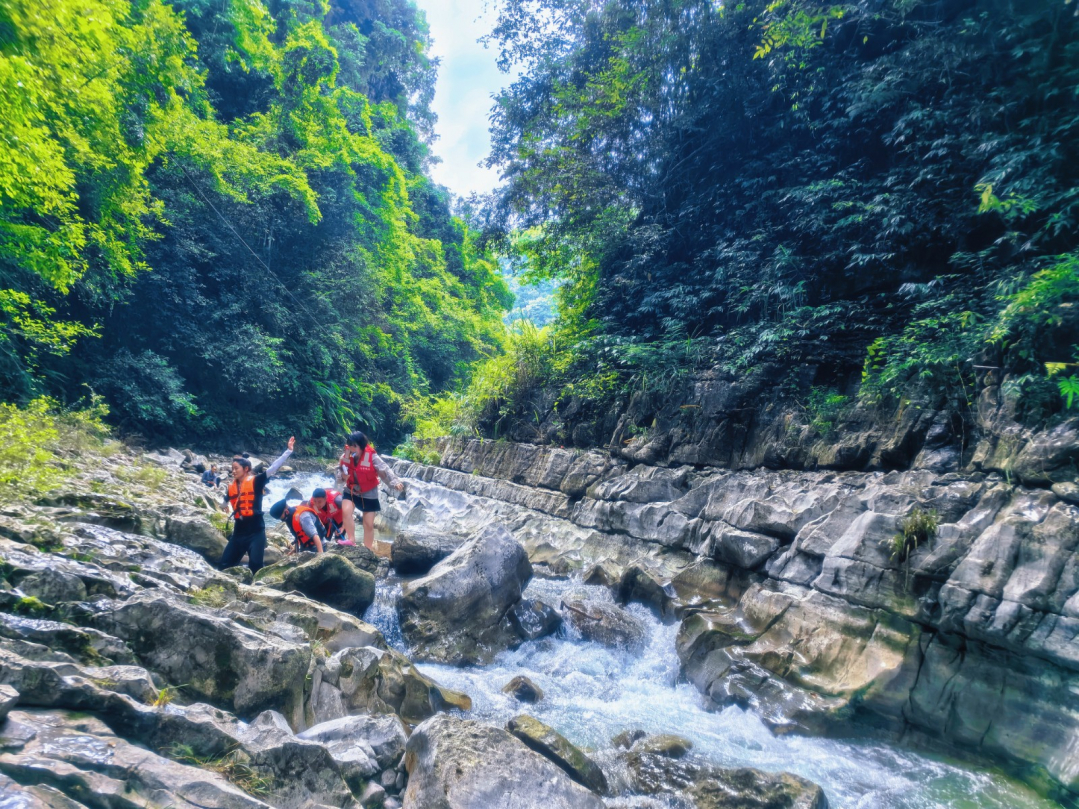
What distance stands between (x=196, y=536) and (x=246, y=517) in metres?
0.84

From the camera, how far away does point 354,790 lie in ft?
8.96

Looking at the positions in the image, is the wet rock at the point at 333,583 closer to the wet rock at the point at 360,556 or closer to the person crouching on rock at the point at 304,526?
the wet rock at the point at 360,556

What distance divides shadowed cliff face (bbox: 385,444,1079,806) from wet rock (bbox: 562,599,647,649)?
0.46 metres

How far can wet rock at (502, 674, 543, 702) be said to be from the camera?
14.7 ft

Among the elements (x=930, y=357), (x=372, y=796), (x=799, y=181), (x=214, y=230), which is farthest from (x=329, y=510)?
(x=214, y=230)

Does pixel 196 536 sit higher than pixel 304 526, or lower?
lower

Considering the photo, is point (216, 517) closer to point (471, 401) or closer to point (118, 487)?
point (118, 487)

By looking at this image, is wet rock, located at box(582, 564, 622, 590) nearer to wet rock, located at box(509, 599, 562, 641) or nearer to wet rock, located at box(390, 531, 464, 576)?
wet rock, located at box(509, 599, 562, 641)

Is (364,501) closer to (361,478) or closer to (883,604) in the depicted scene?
(361,478)

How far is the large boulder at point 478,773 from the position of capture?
267 cm

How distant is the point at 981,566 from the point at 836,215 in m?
5.20

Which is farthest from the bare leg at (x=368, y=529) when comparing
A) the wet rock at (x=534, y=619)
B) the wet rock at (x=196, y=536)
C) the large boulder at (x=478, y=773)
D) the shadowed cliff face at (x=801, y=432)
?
the large boulder at (x=478, y=773)

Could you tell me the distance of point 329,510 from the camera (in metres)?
7.29

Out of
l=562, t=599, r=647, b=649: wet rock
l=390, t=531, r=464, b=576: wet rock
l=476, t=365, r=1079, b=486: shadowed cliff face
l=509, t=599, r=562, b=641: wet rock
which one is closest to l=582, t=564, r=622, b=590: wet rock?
l=562, t=599, r=647, b=649: wet rock
